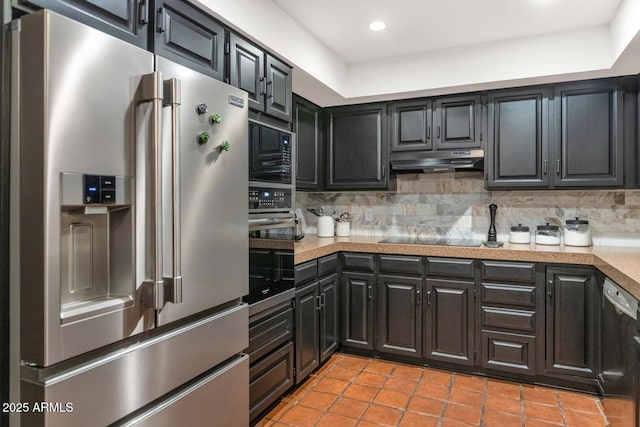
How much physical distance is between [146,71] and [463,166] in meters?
2.51

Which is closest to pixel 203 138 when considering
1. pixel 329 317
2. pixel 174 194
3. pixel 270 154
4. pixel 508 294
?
pixel 174 194

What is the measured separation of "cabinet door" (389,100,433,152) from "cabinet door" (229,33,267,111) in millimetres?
1505

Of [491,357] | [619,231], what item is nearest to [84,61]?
[491,357]

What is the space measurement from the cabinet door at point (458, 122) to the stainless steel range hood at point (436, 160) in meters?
0.08

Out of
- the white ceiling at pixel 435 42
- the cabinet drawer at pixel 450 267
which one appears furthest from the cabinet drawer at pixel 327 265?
the white ceiling at pixel 435 42

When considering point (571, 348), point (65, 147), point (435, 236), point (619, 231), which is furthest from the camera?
point (435, 236)

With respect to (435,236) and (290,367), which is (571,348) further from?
(290,367)

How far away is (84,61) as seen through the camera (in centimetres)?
117

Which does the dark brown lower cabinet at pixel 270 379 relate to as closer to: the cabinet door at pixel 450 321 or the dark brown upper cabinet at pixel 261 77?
the cabinet door at pixel 450 321

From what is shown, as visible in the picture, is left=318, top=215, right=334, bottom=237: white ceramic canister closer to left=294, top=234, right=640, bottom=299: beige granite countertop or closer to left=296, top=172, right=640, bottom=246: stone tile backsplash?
left=296, top=172, right=640, bottom=246: stone tile backsplash

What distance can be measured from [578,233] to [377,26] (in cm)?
218

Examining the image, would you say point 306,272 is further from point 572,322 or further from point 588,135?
point 588,135

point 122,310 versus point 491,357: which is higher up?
point 122,310

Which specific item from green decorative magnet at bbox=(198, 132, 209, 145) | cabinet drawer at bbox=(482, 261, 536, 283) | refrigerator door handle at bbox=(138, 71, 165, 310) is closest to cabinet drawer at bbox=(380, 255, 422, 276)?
cabinet drawer at bbox=(482, 261, 536, 283)
